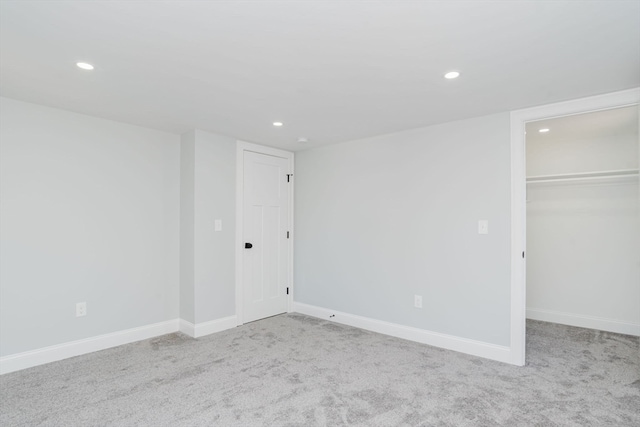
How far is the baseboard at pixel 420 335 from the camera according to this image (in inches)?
119

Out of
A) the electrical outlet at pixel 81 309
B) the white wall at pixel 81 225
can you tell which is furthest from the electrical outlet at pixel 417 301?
the electrical outlet at pixel 81 309

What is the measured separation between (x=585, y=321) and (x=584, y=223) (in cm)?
115

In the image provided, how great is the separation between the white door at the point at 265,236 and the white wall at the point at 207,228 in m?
0.24

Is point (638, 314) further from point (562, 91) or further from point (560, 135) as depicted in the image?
point (562, 91)

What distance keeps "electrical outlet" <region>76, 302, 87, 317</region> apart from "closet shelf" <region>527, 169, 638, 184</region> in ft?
16.3

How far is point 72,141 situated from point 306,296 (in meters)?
3.14

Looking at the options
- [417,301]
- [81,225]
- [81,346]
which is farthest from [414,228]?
[81,346]

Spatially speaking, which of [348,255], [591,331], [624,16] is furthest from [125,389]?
[591,331]

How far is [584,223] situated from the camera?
4000mm

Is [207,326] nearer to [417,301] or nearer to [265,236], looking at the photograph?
[265,236]

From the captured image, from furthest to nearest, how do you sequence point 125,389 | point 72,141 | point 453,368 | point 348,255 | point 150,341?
point 348,255
point 150,341
point 72,141
point 453,368
point 125,389

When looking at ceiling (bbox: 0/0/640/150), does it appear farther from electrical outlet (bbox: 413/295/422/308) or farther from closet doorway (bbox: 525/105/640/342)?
electrical outlet (bbox: 413/295/422/308)

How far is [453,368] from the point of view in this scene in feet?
9.31

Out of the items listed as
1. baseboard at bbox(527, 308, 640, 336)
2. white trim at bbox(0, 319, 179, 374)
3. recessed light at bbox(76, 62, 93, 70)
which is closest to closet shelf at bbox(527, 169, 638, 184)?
baseboard at bbox(527, 308, 640, 336)
